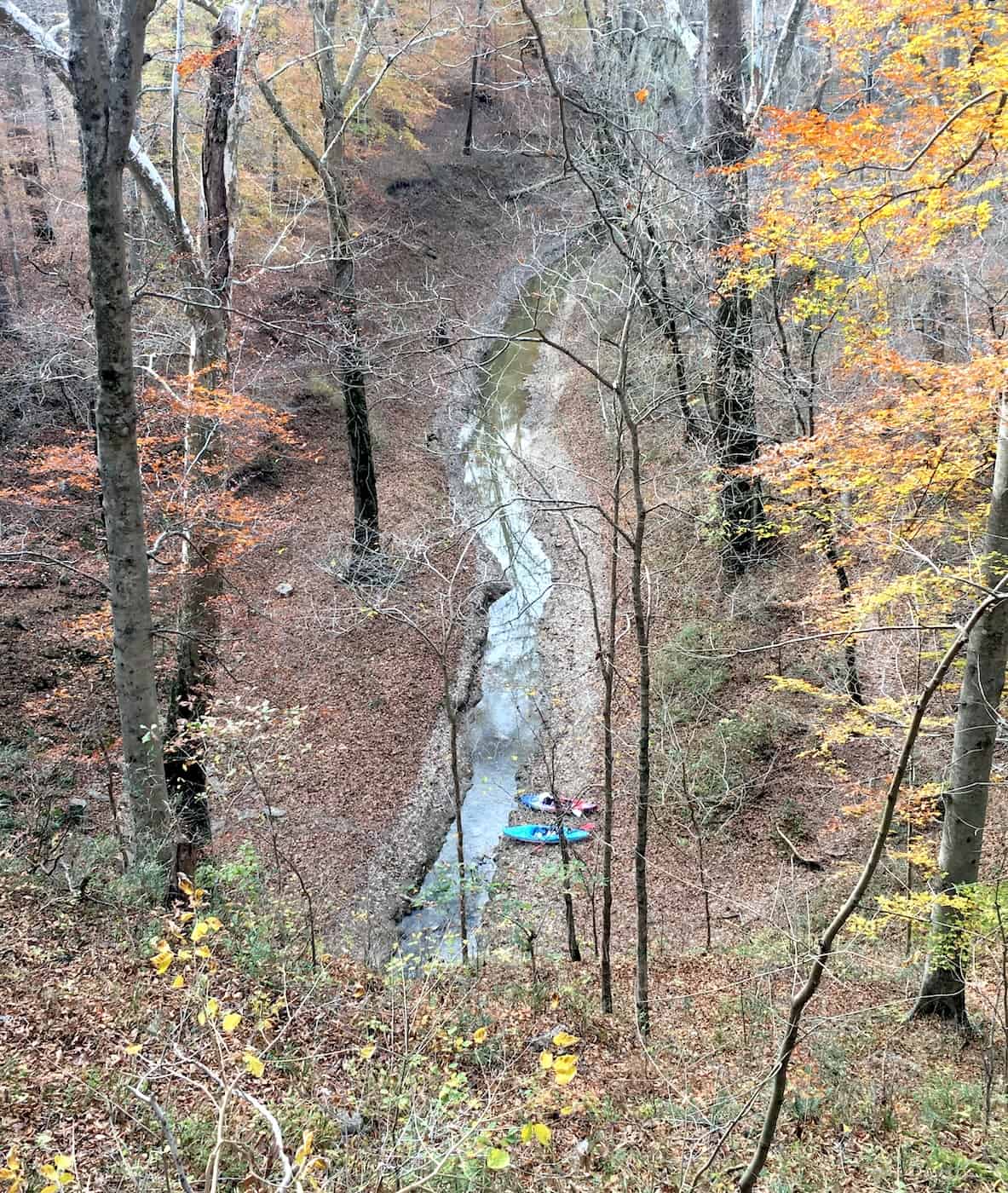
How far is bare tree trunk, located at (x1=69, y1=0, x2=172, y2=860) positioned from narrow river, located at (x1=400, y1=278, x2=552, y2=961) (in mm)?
2744

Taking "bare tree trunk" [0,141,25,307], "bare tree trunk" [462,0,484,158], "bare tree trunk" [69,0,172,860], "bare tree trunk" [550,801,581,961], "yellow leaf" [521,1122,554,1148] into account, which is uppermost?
"bare tree trunk" [462,0,484,158]

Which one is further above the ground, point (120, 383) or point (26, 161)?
point (26, 161)

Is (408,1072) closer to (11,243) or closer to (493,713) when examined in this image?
(493,713)

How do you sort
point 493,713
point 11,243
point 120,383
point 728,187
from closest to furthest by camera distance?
point 120,383, point 728,187, point 493,713, point 11,243

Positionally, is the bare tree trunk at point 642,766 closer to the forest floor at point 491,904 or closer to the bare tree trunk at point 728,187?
the forest floor at point 491,904

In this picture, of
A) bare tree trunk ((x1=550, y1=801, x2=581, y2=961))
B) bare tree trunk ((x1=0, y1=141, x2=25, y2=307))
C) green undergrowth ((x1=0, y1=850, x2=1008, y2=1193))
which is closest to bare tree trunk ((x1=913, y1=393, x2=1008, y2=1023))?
green undergrowth ((x1=0, y1=850, x2=1008, y2=1193))

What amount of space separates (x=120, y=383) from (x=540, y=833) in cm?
870

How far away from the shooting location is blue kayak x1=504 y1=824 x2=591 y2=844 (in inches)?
465

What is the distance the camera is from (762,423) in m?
15.0

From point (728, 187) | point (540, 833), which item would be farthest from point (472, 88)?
point (540, 833)

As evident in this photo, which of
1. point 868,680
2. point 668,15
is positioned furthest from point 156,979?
point 668,15

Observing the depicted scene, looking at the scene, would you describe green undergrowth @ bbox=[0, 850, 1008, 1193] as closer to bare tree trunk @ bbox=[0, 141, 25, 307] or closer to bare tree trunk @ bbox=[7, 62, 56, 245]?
bare tree trunk @ bbox=[0, 141, 25, 307]

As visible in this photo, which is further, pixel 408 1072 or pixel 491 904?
pixel 491 904

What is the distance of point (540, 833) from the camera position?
12117 millimetres
